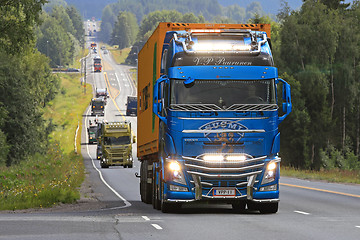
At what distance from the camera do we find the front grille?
17.2 meters

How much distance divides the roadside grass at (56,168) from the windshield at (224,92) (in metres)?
8.43

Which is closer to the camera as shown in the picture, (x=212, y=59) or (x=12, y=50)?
(x=212, y=59)

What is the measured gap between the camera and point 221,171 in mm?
17250

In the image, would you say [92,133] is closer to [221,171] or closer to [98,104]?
[98,104]

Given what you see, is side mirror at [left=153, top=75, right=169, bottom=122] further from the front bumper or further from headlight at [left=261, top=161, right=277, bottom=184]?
headlight at [left=261, top=161, right=277, bottom=184]

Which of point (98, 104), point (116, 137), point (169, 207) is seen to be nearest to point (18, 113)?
point (116, 137)

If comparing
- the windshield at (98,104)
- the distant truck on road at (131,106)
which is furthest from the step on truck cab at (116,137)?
the windshield at (98,104)

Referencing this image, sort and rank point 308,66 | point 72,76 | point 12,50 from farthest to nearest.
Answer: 1. point 72,76
2. point 308,66
3. point 12,50

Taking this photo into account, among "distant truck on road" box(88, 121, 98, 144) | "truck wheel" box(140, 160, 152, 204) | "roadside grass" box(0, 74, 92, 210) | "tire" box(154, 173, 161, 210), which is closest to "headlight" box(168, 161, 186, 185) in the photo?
"tire" box(154, 173, 161, 210)

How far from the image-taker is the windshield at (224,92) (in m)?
17.3

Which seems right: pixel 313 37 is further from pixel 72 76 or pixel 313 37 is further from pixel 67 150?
pixel 72 76

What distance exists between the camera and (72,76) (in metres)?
189

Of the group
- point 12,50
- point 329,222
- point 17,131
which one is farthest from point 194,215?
point 17,131

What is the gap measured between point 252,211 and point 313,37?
53422 millimetres
